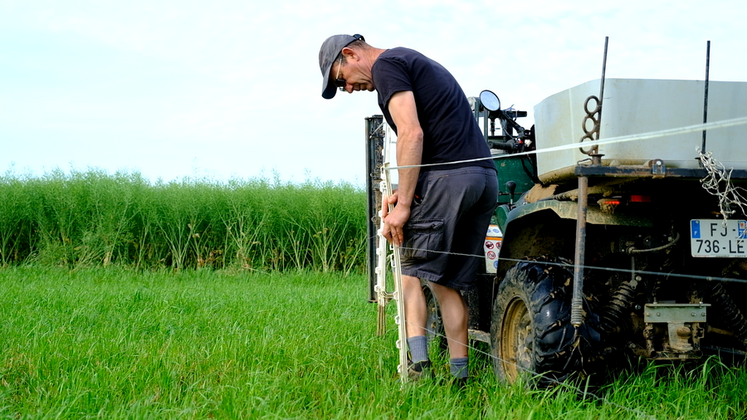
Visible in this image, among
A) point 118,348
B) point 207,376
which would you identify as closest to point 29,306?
point 118,348

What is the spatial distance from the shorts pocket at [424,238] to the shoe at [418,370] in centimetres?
55

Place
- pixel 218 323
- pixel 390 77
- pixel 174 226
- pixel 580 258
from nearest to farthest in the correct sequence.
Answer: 1. pixel 580 258
2. pixel 390 77
3. pixel 218 323
4. pixel 174 226

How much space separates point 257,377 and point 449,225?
1305 mm

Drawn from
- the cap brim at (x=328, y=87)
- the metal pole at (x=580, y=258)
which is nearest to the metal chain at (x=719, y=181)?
the metal pole at (x=580, y=258)

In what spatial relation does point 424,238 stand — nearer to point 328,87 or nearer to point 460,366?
point 460,366

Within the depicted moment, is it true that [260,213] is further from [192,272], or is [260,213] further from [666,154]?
[666,154]

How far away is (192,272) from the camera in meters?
12.7

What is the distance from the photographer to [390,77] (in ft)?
11.5

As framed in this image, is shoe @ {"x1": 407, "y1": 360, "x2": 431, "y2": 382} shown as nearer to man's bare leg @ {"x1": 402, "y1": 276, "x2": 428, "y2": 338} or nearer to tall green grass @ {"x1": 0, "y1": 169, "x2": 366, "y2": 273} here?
man's bare leg @ {"x1": 402, "y1": 276, "x2": 428, "y2": 338}

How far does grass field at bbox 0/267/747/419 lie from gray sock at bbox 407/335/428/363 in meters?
0.16

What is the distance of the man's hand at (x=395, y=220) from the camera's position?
3.60m

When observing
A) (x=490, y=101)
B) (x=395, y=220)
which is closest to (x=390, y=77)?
(x=395, y=220)

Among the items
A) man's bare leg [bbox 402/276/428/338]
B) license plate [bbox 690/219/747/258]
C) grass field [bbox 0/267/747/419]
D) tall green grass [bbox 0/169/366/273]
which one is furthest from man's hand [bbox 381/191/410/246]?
tall green grass [bbox 0/169/366/273]

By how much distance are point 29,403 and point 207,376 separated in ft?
2.95
